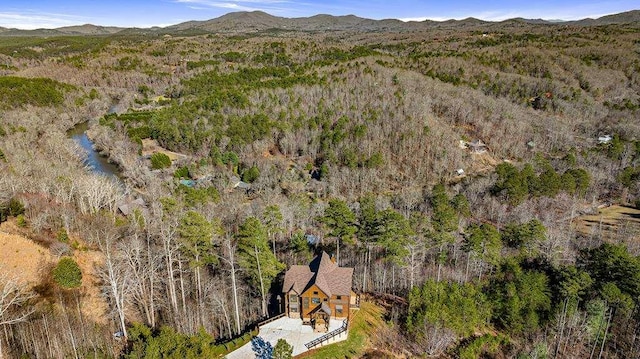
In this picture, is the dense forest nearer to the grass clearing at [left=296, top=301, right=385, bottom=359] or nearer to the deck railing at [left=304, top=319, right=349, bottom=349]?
the grass clearing at [left=296, top=301, right=385, bottom=359]

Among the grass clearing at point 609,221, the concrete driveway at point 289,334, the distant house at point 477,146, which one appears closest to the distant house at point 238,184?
the concrete driveway at point 289,334

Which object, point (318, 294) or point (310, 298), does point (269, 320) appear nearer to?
point (310, 298)

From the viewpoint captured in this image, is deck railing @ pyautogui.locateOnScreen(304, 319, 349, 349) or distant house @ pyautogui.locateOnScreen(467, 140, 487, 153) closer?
deck railing @ pyautogui.locateOnScreen(304, 319, 349, 349)

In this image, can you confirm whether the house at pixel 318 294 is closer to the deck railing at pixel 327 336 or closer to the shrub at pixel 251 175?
the deck railing at pixel 327 336

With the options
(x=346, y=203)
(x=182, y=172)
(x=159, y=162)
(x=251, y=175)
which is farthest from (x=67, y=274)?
(x=159, y=162)

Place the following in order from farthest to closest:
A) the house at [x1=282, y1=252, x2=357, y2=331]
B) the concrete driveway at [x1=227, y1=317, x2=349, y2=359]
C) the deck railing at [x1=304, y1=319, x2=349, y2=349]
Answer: the house at [x1=282, y1=252, x2=357, y2=331]
the deck railing at [x1=304, y1=319, x2=349, y2=349]
the concrete driveway at [x1=227, y1=317, x2=349, y2=359]

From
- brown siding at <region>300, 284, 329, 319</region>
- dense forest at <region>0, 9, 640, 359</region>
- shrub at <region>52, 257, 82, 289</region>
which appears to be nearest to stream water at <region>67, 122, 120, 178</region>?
dense forest at <region>0, 9, 640, 359</region>
